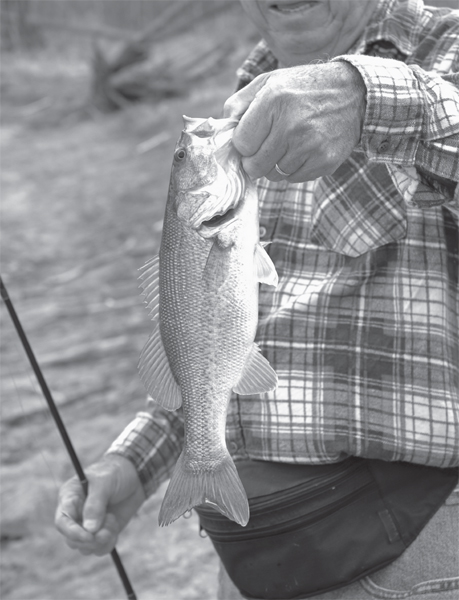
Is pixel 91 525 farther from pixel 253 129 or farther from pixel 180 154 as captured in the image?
pixel 253 129

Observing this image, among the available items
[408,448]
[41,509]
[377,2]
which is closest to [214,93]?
[41,509]

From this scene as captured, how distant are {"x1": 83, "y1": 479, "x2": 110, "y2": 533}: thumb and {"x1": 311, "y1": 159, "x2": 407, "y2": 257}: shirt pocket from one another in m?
0.98

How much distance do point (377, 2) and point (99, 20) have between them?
13950mm

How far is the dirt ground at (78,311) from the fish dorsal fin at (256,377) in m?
2.08

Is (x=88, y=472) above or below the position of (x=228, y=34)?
above

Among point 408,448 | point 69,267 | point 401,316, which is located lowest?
point 69,267

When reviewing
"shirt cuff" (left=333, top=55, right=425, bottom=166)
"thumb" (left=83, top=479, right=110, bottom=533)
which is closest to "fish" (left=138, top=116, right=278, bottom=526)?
"shirt cuff" (left=333, top=55, right=425, bottom=166)

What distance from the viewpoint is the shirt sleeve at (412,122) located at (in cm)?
169

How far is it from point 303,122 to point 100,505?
1360 mm

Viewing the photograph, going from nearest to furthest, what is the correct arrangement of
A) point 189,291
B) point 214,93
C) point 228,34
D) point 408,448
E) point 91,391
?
point 189,291, point 408,448, point 91,391, point 214,93, point 228,34

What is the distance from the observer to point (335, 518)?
201 cm

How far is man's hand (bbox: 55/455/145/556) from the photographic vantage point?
2398mm

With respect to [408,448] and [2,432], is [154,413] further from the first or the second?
[2,432]

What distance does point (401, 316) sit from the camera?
2.02m
